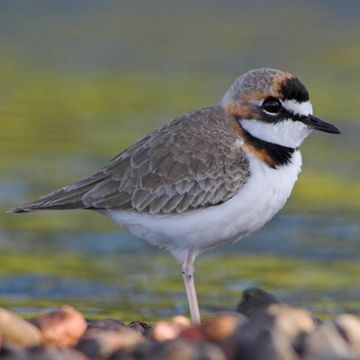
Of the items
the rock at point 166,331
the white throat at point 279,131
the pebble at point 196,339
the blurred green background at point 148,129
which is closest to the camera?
the pebble at point 196,339

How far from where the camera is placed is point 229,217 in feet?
28.3

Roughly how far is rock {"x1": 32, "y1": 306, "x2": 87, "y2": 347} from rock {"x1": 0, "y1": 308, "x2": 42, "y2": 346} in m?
0.19

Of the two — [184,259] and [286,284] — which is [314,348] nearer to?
[184,259]

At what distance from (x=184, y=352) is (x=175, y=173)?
2859mm

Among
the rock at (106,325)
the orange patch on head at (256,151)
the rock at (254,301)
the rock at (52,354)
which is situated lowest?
the rock at (106,325)

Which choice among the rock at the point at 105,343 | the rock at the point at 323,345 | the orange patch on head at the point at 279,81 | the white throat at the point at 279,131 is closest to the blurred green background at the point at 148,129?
the white throat at the point at 279,131

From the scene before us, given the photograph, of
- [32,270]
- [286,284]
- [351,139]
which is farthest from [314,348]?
[351,139]

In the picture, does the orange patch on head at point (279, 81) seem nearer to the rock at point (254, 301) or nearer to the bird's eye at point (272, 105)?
the bird's eye at point (272, 105)

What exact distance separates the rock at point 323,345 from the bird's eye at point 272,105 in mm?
2530

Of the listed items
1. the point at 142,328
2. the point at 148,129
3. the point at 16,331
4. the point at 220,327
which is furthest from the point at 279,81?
the point at 148,129

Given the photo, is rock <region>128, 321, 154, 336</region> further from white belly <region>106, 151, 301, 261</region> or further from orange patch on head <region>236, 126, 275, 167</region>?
orange patch on head <region>236, 126, 275, 167</region>

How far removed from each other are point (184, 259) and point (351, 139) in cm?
781

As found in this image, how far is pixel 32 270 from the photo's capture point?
38.8ft

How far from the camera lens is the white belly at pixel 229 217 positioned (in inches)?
339
